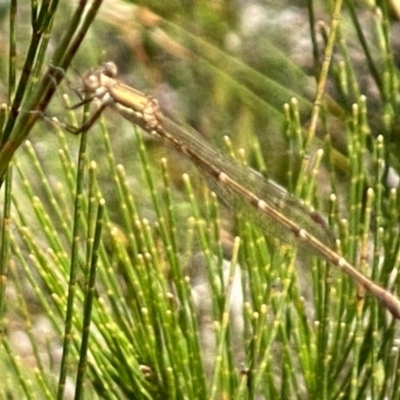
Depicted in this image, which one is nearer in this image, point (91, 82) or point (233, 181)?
point (91, 82)

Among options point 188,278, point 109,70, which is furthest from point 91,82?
point 188,278

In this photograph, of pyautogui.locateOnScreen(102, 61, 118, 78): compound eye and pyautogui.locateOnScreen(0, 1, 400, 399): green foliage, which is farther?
pyautogui.locateOnScreen(102, 61, 118, 78): compound eye

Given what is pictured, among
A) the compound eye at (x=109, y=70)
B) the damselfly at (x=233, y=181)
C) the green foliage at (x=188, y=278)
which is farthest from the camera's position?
the compound eye at (x=109, y=70)

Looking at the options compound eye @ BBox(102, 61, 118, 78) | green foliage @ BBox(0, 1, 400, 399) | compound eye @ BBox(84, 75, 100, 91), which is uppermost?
compound eye @ BBox(102, 61, 118, 78)

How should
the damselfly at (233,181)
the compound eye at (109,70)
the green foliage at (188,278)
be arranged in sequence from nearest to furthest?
1. the green foliage at (188,278)
2. the damselfly at (233,181)
3. the compound eye at (109,70)

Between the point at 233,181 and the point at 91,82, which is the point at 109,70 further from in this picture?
the point at 233,181

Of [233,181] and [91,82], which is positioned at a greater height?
[91,82]

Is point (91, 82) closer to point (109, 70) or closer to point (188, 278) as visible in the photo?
point (109, 70)

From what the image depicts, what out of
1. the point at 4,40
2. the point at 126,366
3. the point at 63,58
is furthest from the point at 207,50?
the point at 63,58
